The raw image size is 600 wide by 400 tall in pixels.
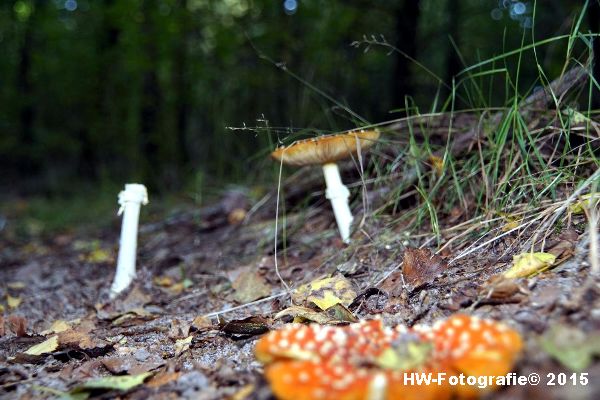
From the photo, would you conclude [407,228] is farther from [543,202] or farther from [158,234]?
[158,234]

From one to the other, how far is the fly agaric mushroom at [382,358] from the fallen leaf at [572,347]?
9 cm

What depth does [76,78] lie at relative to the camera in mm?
14914

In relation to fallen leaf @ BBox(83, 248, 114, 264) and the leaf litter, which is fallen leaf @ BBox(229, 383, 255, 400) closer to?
the leaf litter

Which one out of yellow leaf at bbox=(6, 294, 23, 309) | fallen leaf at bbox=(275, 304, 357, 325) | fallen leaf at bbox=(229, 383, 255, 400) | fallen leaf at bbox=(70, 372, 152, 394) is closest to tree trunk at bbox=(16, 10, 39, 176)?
yellow leaf at bbox=(6, 294, 23, 309)

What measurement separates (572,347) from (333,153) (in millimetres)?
1955

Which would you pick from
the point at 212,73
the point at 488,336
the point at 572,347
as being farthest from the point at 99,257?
the point at 212,73

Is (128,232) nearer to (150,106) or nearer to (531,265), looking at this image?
(531,265)

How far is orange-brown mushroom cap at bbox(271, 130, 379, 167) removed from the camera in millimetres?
2762

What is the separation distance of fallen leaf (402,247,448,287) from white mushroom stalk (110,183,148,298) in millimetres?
1930

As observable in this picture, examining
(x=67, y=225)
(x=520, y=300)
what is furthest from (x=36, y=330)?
(x=67, y=225)

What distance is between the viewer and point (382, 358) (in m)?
1.29

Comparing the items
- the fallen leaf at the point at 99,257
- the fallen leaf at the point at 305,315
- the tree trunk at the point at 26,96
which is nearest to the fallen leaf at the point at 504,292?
the fallen leaf at the point at 305,315

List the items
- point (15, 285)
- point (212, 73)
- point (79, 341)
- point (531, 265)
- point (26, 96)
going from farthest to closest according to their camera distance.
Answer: point (26, 96) < point (212, 73) < point (15, 285) < point (79, 341) < point (531, 265)

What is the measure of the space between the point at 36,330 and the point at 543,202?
3.08 m
